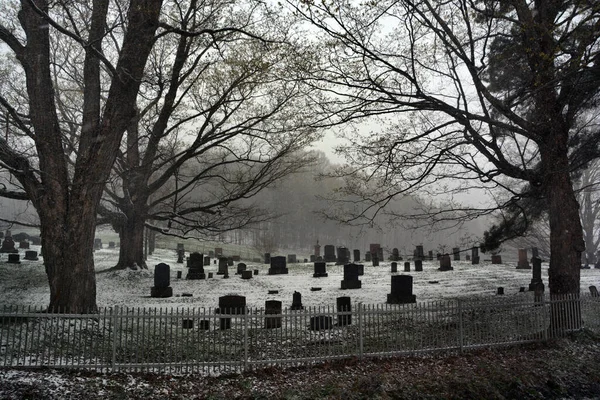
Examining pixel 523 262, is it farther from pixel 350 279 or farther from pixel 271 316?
pixel 271 316

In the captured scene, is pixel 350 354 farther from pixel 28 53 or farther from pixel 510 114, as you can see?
pixel 28 53

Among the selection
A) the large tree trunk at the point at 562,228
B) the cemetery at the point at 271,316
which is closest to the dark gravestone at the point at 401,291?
the cemetery at the point at 271,316

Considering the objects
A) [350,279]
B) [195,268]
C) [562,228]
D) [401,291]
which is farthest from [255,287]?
[562,228]

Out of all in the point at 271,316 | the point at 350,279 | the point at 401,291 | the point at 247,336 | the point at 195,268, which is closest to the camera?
the point at 247,336

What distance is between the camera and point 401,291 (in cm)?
1509

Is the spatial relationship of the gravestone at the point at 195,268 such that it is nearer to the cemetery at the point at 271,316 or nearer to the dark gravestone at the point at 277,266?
the cemetery at the point at 271,316

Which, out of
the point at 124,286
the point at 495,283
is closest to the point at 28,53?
the point at 124,286

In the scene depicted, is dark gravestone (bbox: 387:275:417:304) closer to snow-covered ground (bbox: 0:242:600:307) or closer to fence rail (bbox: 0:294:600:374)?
snow-covered ground (bbox: 0:242:600:307)

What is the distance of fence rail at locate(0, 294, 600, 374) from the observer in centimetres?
798

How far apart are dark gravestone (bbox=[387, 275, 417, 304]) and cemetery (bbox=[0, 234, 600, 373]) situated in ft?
0.11

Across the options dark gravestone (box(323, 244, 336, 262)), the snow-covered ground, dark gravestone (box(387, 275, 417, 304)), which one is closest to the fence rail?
dark gravestone (box(387, 275, 417, 304))

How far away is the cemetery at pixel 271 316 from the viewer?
8.26 m

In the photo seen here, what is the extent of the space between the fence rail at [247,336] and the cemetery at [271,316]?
0.04 meters

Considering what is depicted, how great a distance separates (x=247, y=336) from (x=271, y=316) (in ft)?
1.82
